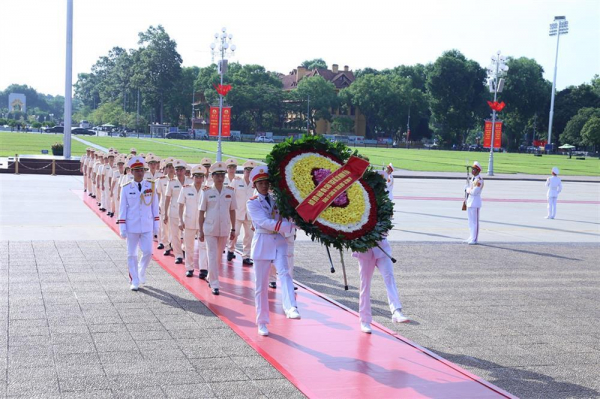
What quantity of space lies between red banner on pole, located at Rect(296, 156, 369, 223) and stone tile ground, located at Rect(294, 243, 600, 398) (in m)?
2.10

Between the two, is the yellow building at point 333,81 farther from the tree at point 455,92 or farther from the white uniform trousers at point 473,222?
the white uniform trousers at point 473,222

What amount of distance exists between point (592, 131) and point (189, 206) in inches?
3610

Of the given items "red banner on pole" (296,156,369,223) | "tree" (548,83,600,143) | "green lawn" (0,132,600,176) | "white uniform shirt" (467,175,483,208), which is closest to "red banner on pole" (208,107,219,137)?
"green lawn" (0,132,600,176)

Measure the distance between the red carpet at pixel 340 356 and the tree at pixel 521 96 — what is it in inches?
4074

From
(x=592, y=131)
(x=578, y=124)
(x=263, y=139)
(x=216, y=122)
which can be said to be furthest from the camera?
(x=578, y=124)

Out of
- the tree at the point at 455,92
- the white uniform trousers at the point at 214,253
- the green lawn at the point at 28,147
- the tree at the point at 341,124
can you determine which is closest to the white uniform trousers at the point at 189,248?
the white uniform trousers at the point at 214,253

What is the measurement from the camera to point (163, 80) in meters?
113

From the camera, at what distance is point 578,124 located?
97250mm

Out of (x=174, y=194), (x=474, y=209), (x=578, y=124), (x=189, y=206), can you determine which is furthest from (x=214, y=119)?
(x=578, y=124)

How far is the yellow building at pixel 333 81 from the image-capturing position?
107 m

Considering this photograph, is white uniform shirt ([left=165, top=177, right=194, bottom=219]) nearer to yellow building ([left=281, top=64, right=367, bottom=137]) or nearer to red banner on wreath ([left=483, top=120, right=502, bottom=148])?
red banner on wreath ([left=483, top=120, right=502, bottom=148])

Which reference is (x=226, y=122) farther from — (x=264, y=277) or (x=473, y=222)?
(x=264, y=277)

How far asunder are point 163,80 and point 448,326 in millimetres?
109548

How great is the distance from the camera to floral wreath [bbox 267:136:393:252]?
6.95 metres
